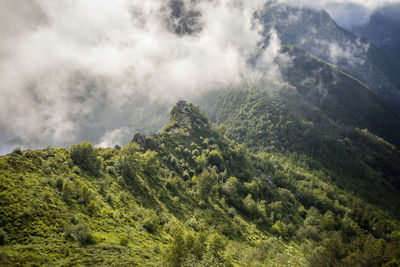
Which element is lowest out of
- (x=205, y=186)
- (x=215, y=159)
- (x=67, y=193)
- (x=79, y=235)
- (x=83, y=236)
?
(x=83, y=236)

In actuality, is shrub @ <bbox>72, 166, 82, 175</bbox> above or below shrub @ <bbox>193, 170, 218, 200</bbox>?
below

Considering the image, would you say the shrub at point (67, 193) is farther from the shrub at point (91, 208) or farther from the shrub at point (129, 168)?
the shrub at point (129, 168)

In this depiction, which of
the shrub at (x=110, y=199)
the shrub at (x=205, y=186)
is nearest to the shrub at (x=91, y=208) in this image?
the shrub at (x=110, y=199)

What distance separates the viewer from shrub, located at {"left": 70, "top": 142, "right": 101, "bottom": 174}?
8462 centimetres

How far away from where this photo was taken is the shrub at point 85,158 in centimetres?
8462

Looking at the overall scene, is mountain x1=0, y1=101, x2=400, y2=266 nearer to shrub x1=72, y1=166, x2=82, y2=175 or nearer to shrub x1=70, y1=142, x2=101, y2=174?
shrub x1=72, y1=166, x2=82, y2=175

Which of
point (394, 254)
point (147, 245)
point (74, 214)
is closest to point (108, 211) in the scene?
point (74, 214)

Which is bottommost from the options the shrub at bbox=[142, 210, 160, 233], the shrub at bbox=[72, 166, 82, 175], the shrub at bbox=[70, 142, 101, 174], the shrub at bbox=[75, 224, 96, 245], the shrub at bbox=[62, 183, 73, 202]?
the shrub at bbox=[75, 224, 96, 245]

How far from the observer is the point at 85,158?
3521 inches

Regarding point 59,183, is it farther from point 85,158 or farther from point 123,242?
point 85,158

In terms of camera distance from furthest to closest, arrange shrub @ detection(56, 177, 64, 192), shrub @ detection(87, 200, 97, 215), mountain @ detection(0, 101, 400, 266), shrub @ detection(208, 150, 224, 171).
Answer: shrub @ detection(208, 150, 224, 171)
shrub @ detection(56, 177, 64, 192)
shrub @ detection(87, 200, 97, 215)
mountain @ detection(0, 101, 400, 266)

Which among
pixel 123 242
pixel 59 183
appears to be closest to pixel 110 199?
pixel 59 183

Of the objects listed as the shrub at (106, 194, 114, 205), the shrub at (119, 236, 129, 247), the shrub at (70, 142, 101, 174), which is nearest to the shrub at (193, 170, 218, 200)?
the shrub at (106, 194, 114, 205)

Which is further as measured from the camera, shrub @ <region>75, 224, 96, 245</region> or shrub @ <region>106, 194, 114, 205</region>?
shrub @ <region>106, 194, 114, 205</region>
